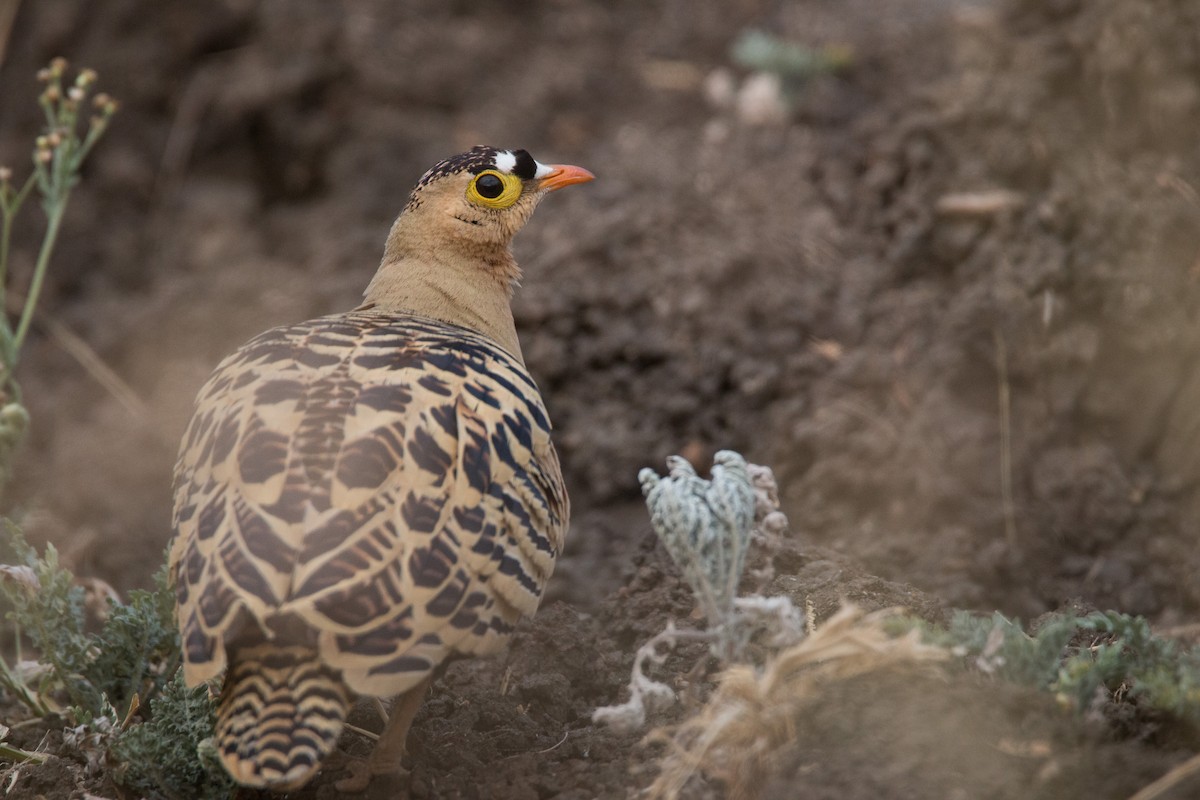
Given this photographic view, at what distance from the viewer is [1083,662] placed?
10.3ft

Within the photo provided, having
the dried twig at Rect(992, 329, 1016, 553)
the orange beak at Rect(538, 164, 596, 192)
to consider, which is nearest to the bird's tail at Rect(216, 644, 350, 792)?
the orange beak at Rect(538, 164, 596, 192)

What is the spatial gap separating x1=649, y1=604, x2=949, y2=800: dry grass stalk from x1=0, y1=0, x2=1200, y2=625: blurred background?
1740mm

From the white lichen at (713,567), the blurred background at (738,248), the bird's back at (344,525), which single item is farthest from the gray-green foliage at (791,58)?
the white lichen at (713,567)

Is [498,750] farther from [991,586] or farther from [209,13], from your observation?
[209,13]

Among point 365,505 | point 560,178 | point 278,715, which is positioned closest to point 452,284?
point 560,178

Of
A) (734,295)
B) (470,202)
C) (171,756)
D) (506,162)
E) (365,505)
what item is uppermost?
(506,162)

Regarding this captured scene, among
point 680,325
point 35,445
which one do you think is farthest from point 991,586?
point 35,445

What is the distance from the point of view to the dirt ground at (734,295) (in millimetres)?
4141

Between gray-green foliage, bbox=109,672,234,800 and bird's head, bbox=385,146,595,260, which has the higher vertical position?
bird's head, bbox=385,146,595,260

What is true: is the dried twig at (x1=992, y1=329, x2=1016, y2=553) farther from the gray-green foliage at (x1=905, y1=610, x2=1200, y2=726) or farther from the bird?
the bird

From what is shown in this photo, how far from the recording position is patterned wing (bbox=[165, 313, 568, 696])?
3.19 m

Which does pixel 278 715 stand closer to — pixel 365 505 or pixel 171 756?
pixel 365 505

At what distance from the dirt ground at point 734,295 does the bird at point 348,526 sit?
Answer: 1.86 feet

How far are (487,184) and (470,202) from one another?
0.30 feet
